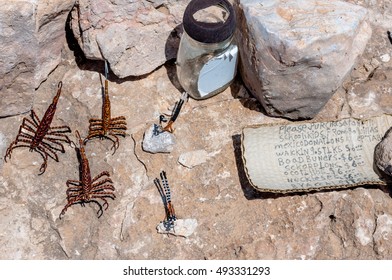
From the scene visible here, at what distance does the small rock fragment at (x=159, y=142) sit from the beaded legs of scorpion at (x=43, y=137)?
1.25 ft

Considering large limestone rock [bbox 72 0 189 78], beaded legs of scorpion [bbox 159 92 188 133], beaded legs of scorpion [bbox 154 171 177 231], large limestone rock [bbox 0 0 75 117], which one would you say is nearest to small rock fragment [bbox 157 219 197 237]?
beaded legs of scorpion [bbox 154 171 177 231]

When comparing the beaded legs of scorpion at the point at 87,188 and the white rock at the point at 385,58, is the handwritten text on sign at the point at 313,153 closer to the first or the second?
the white rock at the point at 385,58

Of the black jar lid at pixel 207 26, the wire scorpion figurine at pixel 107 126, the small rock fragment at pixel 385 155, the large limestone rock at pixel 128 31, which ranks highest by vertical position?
the black jar lid at pixel 207 26

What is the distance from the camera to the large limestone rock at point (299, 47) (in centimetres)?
284

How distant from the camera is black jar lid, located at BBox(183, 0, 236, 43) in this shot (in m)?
2.82

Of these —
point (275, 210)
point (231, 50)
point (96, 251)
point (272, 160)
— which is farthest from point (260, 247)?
point (231, 50)

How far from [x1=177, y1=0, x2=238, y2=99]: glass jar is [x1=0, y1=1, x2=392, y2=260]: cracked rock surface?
0.09m

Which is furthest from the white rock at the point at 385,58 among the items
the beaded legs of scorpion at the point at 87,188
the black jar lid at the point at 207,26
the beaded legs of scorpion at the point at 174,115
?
the beaded legs of scorpion at the point at 87,188

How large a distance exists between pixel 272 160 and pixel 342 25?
0.66m

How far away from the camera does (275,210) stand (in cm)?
292

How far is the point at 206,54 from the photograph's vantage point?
3.01 meters

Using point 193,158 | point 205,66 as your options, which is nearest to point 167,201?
point 193,158

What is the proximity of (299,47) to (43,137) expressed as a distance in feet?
4.05

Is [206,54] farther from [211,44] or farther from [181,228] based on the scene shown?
[181,228]
